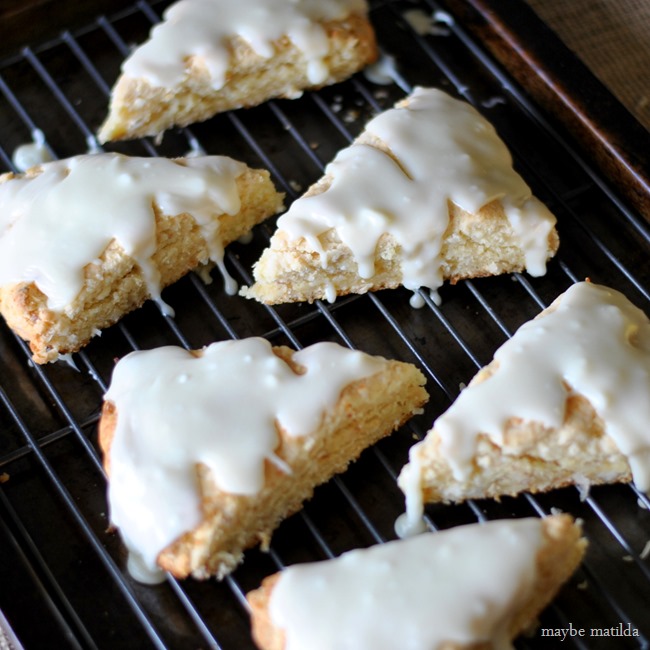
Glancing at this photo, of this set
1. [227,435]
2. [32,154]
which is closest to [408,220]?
[227,435]

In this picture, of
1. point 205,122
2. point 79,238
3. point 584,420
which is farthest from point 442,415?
point 205,122

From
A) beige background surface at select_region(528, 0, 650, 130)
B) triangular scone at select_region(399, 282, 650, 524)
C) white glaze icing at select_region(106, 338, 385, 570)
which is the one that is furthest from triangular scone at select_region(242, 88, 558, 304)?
beige background surface at select_region(528, 0, 650, 130)

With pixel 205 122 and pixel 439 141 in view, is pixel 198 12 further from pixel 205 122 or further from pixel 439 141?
pixel 439 141

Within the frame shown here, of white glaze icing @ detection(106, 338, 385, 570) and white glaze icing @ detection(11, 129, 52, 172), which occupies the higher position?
white glaze icing @ detection(11, 129, 52, 172)

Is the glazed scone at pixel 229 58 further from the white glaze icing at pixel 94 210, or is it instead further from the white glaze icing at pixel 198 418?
the white glaze icing at pixel 198 418

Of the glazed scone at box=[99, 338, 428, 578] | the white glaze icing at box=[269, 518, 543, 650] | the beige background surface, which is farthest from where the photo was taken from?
the beige background surface

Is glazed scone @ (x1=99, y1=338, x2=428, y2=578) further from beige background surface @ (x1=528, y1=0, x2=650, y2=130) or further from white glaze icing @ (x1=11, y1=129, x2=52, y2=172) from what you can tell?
beige background surface @ (x1=528, y1=0, x2=650, y2=130)

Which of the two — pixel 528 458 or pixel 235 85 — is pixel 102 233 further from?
pixel 528 458
